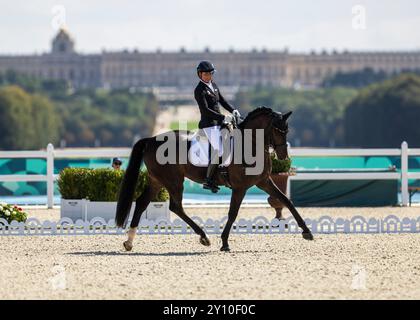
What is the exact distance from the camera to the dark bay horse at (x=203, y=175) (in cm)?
1530

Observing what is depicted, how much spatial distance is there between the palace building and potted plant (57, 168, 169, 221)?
173m

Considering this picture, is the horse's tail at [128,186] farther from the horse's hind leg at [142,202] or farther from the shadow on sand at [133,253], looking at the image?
the shadow on sand at [133,253]

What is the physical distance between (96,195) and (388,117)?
7213cm

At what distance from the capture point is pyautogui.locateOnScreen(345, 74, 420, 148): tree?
88.1 meters

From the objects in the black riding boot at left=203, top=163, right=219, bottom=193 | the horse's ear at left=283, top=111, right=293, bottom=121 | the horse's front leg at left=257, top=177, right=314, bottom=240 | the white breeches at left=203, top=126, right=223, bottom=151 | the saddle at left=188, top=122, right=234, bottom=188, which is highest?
the horse's ear at left=283, top=111, right=293, bottom=121

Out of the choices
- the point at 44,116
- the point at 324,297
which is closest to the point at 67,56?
the point at 44,116

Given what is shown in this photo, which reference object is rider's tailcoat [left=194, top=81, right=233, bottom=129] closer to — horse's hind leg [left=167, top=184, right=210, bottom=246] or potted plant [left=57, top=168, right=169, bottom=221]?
horse's hind leg [left=167, top=184, right=210, bottom=246]

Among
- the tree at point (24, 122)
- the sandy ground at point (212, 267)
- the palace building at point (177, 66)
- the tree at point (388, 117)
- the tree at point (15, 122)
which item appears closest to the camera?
the sandy ground at point (212, 267)

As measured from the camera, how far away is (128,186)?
15422 millimetres

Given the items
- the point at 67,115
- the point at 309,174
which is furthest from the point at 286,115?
the point at 67,115

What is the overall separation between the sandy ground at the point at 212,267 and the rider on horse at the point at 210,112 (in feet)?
3.40

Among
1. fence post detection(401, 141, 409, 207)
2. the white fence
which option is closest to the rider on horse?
the white fence

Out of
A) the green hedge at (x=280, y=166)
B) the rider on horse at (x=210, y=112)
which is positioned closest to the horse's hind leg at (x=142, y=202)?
the rider on horse at (x=210, y=112)

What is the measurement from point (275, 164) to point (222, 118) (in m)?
5.68
